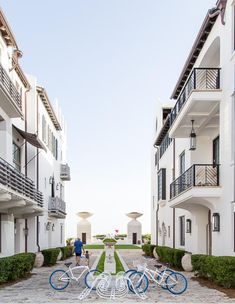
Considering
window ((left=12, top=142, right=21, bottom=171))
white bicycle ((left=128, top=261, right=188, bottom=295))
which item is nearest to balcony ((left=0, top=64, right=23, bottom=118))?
window ((left=12, top=142, right=21, bottom=171))

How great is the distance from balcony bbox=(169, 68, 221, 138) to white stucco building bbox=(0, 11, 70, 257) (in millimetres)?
6180

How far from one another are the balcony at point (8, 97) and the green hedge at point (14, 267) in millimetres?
5462

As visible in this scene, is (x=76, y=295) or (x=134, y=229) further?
(x=134, y=229)

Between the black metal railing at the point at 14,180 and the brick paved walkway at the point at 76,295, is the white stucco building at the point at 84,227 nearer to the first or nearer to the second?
the black metal railing at the point at 14,180

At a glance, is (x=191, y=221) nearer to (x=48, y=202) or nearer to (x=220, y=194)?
(x=220, y=194)

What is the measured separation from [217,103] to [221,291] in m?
6.30

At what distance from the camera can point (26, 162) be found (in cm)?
2650

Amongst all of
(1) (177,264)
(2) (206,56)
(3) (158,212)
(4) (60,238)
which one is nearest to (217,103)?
(2) (206,56)

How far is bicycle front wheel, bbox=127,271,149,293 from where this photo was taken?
13.4 meters

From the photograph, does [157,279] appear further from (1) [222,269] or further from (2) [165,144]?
(2) [165,144]

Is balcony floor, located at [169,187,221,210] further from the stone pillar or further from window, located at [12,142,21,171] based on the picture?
the stone pillar

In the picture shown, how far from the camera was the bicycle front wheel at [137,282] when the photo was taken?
528 inches

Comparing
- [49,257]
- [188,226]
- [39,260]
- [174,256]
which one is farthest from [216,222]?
[49,257]

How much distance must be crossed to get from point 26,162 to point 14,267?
33.0ft
